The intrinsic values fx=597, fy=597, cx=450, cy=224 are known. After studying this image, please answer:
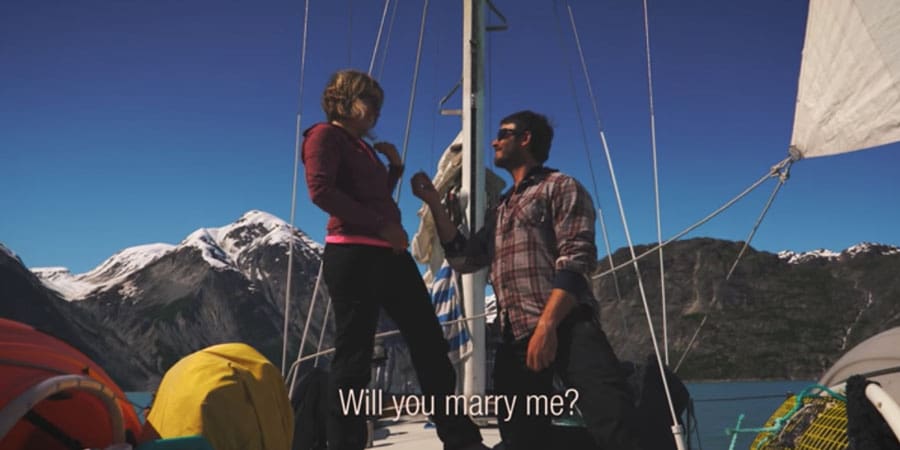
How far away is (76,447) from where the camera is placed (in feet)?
6.10

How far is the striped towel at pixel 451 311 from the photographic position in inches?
227

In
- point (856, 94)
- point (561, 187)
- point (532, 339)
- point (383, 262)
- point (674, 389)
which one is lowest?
point (674, 389)

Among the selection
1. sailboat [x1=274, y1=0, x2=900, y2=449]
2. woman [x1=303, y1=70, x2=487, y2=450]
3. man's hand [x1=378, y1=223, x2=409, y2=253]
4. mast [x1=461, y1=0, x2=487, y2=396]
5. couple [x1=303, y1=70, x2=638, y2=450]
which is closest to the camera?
couple [x1=303, y1=70, x2=638, y2=450]

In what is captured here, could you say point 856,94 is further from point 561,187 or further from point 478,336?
point 478,336

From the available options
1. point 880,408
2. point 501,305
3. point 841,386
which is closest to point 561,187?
point 501,305

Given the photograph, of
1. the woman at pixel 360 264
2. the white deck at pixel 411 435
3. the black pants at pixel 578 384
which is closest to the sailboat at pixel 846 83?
the black pants at pixel 578 384

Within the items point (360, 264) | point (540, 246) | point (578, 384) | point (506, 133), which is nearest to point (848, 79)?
point (506, 133)

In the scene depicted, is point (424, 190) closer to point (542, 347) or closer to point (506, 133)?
point (506, 133)

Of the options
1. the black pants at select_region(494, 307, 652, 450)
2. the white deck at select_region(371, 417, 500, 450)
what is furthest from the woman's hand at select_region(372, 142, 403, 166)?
the white deck at select_region(371, 417, 500, 450)

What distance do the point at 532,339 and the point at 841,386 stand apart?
1.47 meters

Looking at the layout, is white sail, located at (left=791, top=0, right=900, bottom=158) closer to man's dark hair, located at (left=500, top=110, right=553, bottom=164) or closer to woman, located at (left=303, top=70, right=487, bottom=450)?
man's dark hair, located at (left=500, top=110, right=553, bottom=164)

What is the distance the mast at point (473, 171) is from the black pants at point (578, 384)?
9.94ft

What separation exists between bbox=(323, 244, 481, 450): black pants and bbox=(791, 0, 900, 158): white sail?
2655 mm

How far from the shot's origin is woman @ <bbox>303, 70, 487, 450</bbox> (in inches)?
106
